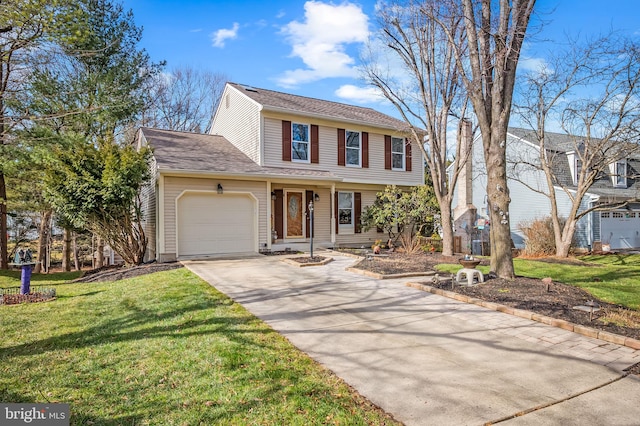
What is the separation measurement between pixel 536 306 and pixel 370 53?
9870mm

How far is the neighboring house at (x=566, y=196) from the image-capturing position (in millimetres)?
17750

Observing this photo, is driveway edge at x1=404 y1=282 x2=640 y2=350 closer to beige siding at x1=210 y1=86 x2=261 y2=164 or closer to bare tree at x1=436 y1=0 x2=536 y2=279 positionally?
bare tree at x1=436 y1=0 x2=536 y2=279

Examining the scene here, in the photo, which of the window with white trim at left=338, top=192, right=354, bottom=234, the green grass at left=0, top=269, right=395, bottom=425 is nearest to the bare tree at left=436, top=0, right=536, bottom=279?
the green grass at left=0, top=269, right=395, bottom=425

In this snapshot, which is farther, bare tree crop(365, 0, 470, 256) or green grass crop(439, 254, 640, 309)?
bare tree crop(365, 0, 470, 256)

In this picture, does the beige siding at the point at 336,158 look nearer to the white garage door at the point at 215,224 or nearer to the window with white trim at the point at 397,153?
the window with white trim at the point at 397,153

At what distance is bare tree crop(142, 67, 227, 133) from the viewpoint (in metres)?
24.6

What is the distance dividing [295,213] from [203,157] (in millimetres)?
4041

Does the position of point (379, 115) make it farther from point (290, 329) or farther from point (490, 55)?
point (290, 329)

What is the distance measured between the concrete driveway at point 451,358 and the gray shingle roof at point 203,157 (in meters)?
6.22

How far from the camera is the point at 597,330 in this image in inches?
180

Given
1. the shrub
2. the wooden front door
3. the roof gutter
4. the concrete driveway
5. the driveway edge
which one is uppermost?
the roof gutter

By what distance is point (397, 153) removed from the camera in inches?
666

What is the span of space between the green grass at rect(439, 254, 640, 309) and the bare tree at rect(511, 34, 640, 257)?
435 cm

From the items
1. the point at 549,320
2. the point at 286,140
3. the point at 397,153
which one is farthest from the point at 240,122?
the point at 549,320
